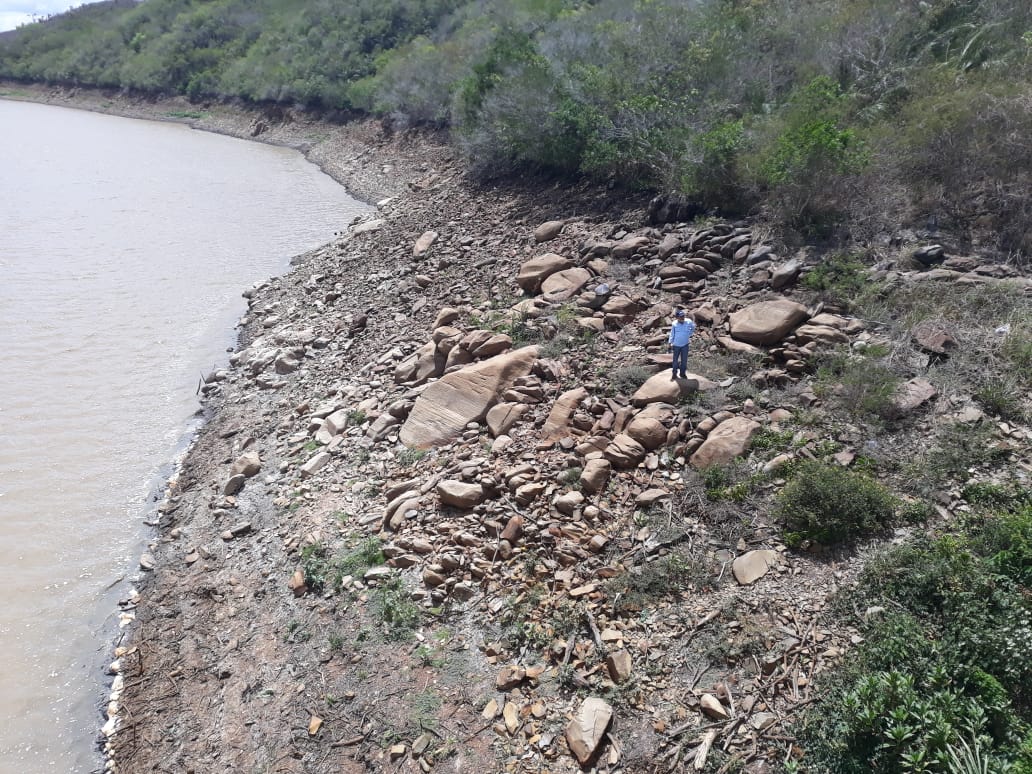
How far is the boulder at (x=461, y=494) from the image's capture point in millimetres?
7242

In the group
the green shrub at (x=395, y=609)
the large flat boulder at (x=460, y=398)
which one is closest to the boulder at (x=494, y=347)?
the large flat boulder at (x=460, y=398)

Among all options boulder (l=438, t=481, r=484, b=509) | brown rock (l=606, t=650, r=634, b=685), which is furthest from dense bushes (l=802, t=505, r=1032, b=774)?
boulder (l=438, t=481, r=484, b=509)

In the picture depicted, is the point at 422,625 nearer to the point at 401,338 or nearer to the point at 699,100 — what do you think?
the point at 401,338

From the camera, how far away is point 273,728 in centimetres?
602

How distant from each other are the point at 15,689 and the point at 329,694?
364cm

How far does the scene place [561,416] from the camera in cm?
797

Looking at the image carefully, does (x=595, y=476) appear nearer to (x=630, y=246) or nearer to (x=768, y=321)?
(x=768, y=321)

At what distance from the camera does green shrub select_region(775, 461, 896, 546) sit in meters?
5.74

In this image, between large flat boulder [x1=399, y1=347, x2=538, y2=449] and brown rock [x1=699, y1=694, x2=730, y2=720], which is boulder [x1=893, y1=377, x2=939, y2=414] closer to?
brown rock [x1=699, y1=694, x2=730, y2=720]

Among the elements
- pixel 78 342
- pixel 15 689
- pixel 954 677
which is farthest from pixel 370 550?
pixel 78 342

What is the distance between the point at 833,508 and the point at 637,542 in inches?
66.1

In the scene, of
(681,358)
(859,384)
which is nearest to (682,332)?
(681,358)

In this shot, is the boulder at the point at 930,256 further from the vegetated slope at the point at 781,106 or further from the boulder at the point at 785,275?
the boulder at the point at 785,275

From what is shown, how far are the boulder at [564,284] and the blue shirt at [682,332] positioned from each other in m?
3.13
